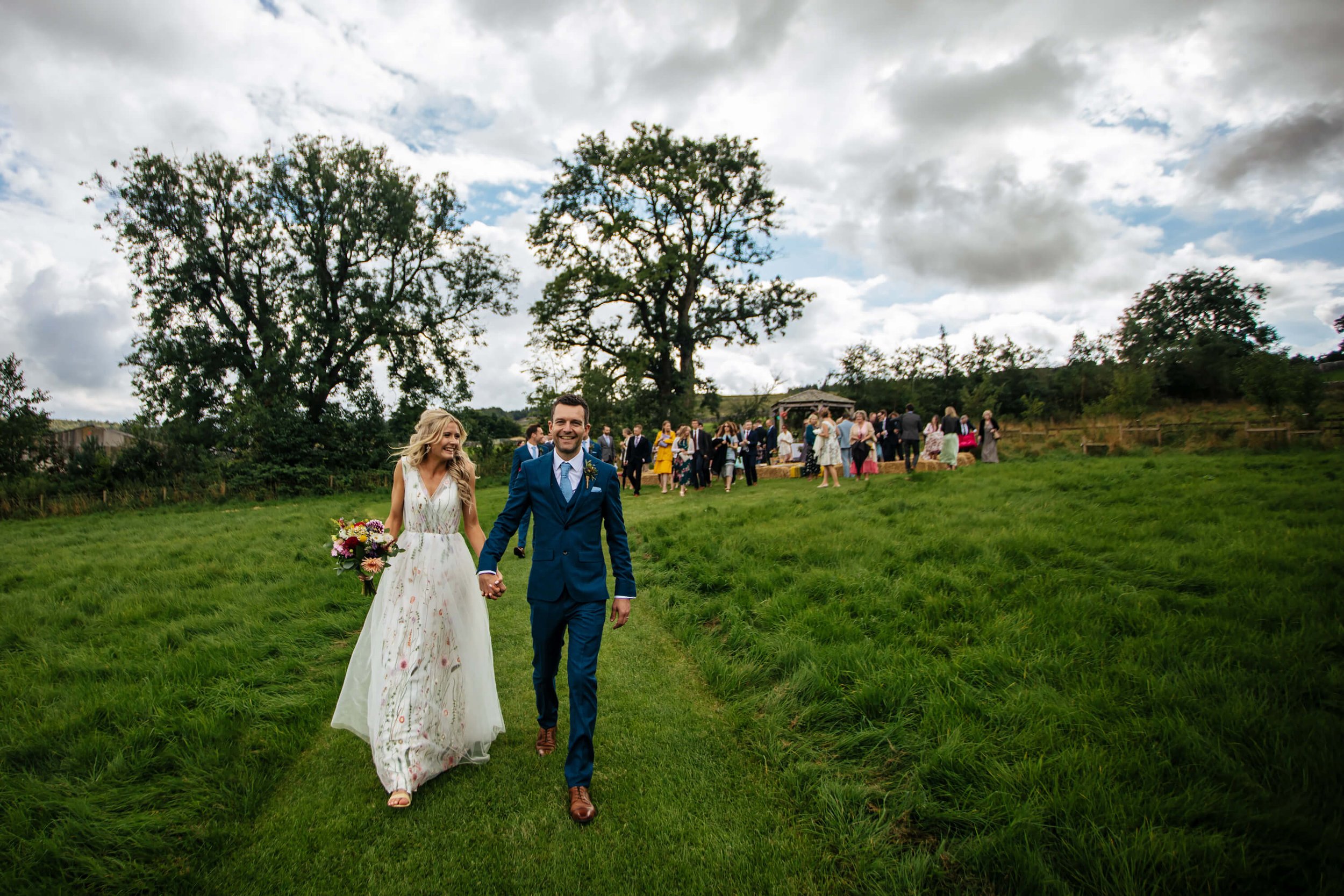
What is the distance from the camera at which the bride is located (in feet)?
10.6

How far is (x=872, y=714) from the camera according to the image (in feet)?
11.6

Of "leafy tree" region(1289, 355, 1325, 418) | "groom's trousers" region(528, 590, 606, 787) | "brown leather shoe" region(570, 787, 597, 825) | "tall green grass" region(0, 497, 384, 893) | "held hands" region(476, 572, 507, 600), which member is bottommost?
"brown leather shoe" region(570, 787, 597, 825)

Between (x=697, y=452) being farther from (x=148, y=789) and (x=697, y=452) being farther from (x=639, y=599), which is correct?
(x=148, y=789)

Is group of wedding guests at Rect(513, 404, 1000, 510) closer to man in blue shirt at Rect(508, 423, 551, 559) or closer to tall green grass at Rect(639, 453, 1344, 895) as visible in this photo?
man in blue shirt at Rect(508, 423, 551, 559)

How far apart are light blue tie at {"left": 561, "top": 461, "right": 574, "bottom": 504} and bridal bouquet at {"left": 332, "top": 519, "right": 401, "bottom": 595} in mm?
1208

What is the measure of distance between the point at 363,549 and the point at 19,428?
31.3 m

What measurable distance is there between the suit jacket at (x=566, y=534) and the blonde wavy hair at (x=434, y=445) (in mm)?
437

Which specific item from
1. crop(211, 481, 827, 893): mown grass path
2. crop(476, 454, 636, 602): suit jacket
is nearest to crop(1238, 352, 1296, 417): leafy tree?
crop(211, 481, 827, 893): mown grass path

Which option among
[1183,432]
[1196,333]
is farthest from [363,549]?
[1196,333]

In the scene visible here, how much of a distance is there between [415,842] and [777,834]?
1724 millimetres

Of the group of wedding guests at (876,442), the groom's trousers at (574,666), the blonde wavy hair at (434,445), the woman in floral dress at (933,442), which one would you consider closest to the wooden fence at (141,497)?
the group of wedding guests at (876,442)

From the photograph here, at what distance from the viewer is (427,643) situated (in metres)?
3.40

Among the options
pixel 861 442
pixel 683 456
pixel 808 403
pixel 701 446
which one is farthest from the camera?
pixel 808 403

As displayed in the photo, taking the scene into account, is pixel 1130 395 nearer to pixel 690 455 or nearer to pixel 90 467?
pixel 690 455
